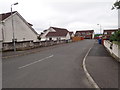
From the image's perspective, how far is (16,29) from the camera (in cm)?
3062

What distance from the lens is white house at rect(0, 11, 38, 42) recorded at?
2745 cm

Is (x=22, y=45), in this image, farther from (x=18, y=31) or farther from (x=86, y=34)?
(x=86, y=34)

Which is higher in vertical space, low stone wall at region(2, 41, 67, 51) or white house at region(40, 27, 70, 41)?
white house at region(40, 27, 70, 41)

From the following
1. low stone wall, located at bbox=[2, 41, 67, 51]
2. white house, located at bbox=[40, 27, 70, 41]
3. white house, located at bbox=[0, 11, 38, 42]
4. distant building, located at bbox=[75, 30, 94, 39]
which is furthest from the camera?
distant building, located at bbox=[75, 30, 94, 39]

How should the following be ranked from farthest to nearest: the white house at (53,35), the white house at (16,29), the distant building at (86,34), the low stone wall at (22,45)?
the distant building at (86,34) → the white house at (53,35) → the white house at (16,29) → the low stone wall at (22,45)

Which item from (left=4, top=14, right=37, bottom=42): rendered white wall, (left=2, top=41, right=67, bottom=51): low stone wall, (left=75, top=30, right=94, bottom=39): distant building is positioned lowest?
(left=2, top=41, right=67, bottom=51): low stone wall

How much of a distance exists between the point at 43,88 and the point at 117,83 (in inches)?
123

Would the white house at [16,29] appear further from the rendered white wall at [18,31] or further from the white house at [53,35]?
the white house at [53,35]

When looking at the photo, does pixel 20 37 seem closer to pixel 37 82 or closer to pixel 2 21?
pixel 2 21

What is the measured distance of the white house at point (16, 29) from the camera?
27.5m

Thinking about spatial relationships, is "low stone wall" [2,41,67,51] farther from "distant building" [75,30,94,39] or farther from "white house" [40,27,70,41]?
"distant building" [75,30,94,39]

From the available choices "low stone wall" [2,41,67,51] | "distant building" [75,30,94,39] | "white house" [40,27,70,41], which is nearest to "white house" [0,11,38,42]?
"low stone wall" [2,41,67,51]

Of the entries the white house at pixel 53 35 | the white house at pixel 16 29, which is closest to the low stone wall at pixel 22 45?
the white house at pixel 16 29

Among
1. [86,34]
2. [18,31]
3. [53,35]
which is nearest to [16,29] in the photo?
[18,31]
